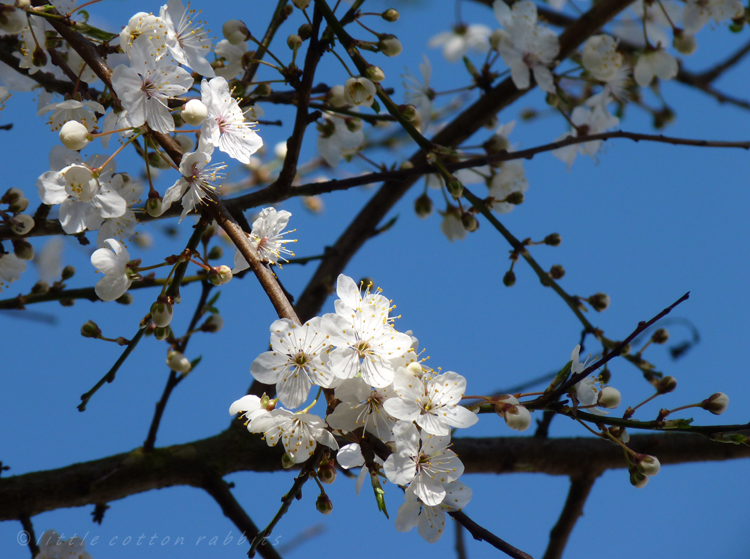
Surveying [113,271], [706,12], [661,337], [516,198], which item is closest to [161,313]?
[113,271]

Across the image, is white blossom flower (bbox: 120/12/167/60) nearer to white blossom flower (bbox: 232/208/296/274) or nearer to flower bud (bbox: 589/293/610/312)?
white blossom flower (bbox: 232/208/296/274)

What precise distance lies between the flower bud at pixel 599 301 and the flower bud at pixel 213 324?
40.8 inches

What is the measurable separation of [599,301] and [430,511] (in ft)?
3.03

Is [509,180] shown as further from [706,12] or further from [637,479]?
[637,479]

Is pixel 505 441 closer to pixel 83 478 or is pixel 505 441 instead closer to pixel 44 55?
pixel 83 478

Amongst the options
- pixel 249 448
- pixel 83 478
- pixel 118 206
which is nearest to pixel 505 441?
pixel 249 448

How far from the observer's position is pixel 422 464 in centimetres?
100

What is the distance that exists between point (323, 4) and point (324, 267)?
1127 millimetres

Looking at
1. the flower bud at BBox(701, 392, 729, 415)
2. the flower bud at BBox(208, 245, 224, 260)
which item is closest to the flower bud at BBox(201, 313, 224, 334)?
the flower bud at BBox(208, 245, 224, 260)

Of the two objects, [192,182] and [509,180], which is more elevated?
[509,180]

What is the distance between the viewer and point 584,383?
3.65 feet

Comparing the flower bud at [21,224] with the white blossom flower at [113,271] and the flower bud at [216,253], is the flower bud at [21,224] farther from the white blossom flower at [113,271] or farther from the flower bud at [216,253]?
the flower bud at [216,253]

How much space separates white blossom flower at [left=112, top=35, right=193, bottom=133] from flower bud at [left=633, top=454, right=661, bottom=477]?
3.35 ft

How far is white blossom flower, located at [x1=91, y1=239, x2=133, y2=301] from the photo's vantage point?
1.10 meters
